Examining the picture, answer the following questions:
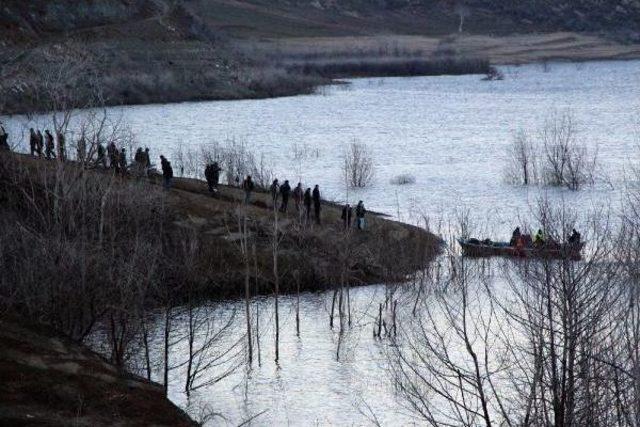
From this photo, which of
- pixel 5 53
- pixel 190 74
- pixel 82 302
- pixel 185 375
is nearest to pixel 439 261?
pixel 185 375

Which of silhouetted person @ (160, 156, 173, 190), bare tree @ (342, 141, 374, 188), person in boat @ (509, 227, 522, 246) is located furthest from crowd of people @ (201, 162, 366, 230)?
bare tree @ (342, 141, 374, 188)

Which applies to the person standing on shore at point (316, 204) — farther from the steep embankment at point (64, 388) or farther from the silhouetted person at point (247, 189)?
the steep embankment at point (64, 388)

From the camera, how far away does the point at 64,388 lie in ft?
72.4

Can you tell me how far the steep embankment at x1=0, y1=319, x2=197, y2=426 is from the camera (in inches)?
826

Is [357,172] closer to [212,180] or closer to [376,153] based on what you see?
[376,153]

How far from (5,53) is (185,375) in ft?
234

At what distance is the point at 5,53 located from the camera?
9488 centimetres

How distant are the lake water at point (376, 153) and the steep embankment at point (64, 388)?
13.5ft

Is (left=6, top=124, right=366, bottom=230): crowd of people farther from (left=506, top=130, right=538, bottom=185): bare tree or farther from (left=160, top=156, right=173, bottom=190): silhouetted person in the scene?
(left=506, top=130, right=538, bottom=185): bare tree

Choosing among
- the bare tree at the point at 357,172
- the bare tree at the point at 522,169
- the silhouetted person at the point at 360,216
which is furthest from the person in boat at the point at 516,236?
the bare tree at the point at 522,169

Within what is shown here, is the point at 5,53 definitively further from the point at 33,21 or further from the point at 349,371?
the point at 349,371

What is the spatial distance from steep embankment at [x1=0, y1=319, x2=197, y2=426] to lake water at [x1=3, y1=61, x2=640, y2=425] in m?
4.11

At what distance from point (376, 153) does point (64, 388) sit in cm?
4815

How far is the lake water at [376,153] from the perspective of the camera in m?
28.6
